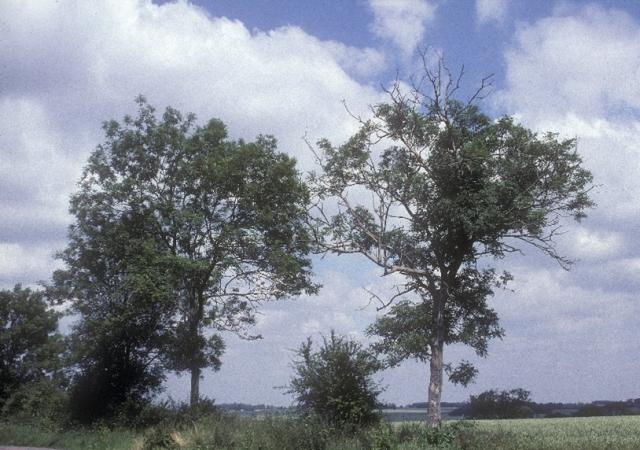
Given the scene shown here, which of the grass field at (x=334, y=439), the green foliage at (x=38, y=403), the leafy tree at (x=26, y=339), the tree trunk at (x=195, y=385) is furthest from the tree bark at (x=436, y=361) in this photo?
the leafy tree at (x=26, y=339)

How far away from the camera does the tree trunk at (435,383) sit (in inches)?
1113

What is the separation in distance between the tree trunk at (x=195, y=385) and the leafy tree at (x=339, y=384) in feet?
35.6

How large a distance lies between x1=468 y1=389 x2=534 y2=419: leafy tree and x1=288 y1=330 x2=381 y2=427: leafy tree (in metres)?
50.1

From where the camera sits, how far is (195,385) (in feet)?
113

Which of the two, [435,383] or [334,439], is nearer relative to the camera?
[334,439]

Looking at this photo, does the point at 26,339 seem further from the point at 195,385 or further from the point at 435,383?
the point at 435,383

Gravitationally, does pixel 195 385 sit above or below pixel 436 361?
below

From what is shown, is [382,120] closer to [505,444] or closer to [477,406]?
[505,444]

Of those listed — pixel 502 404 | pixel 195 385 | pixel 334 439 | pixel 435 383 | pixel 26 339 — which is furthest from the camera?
pixel 502 404

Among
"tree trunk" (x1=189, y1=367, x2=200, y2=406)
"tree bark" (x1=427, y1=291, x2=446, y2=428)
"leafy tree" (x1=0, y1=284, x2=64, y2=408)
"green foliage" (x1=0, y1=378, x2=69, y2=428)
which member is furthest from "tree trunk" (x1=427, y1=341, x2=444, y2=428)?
"leafy tree" (x1=0, y1=284, x2=64, y2=408)

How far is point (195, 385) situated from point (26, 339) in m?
31.6

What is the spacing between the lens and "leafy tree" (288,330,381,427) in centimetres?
2319

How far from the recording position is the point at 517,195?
28.6m

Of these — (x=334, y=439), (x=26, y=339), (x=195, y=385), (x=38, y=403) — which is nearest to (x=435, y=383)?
(x=334, y=439)
